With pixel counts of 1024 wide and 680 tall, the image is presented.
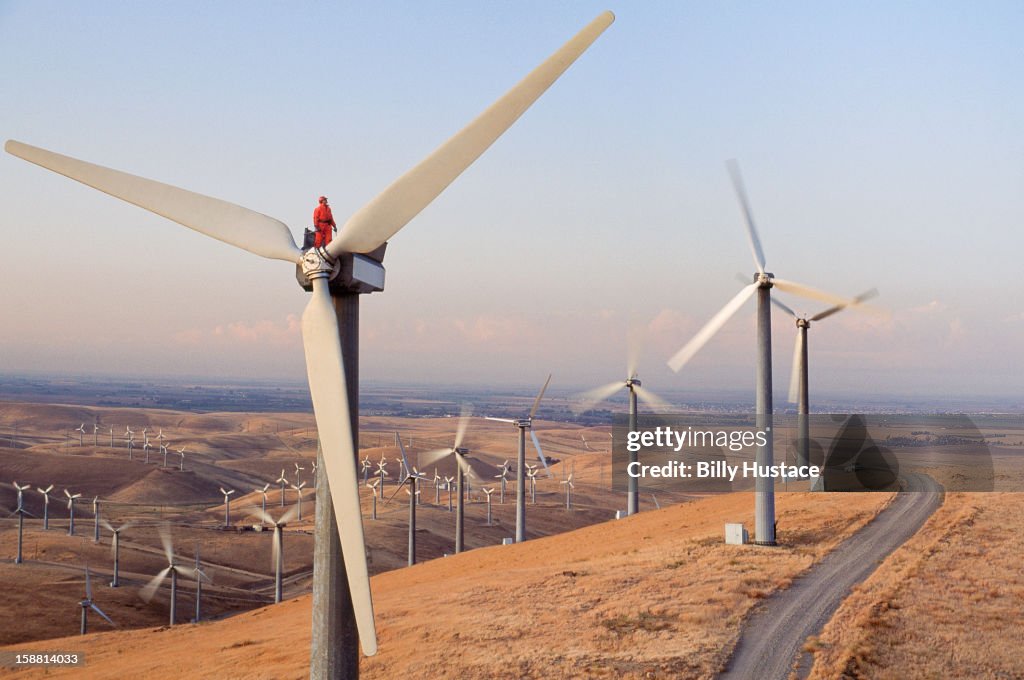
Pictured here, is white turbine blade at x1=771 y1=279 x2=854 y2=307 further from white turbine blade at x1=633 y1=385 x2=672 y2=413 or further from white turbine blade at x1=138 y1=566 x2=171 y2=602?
white turbine blade at x1=138 y1=566 x2=171 y2=602

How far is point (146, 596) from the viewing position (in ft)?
253

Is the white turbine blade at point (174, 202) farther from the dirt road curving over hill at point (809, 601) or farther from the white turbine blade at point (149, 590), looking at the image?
the white turbine blade at point (149, 590)

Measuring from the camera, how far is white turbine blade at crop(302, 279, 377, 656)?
15.5 metres

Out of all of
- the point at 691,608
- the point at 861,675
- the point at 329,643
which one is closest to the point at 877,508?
the point at 691,608

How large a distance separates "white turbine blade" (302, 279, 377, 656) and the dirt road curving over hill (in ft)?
44.7

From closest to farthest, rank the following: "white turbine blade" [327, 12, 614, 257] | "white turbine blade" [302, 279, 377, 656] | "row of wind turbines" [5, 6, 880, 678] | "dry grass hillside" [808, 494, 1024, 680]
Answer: "white turbine blade" [302, 279, 377, 656] < "row of wind turbines" [5, 6, 880, 678] < "white turbine blade" [327, 12, 614, 257] < "dry grass hillside" [808, 494, 1024, 680]

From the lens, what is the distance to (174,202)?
18.2 metres

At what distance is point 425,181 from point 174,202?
566cm

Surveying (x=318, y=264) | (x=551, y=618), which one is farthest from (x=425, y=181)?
(x=551, y=618)

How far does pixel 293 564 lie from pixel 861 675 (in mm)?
83136

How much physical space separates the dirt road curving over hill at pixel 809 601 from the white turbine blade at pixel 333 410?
13623mm

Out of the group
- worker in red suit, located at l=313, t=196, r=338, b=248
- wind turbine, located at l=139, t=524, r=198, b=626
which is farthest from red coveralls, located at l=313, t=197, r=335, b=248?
wind turbine, located at l=139, t=524, r=198, b=626

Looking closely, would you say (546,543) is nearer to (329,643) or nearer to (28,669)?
(28,669)

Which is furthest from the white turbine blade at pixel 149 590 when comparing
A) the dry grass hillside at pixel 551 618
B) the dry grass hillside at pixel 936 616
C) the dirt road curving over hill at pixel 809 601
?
the dry grass hillside at pixel 936 616
